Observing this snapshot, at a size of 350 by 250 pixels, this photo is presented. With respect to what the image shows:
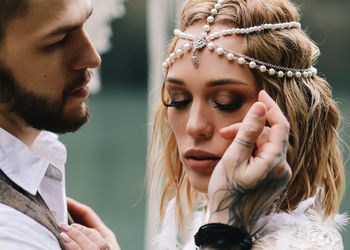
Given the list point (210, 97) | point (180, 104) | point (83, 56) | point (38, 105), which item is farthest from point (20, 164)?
point (210, 97)

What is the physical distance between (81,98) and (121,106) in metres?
11.3

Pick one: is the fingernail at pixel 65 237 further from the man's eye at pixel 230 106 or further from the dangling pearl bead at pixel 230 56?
the dangling pearl bead at pixel 230 56

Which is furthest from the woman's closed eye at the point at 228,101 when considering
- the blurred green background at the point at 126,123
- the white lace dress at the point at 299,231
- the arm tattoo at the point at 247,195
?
the blurred green background at the point at 126,123

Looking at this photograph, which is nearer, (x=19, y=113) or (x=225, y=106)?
(x=225, y=106)

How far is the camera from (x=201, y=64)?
1.64m

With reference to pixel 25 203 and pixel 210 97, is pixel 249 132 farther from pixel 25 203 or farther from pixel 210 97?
pixel 25 203

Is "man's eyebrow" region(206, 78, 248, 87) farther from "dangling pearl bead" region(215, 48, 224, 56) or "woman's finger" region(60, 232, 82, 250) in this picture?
"woman's finger" region(60, 232, 82, 250)

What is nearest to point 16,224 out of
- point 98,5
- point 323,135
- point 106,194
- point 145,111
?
point 323,135

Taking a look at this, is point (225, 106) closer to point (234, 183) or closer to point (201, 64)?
point (201, 64)

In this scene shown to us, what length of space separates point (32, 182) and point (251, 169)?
73 cm

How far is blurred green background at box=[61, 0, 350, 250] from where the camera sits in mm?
8331

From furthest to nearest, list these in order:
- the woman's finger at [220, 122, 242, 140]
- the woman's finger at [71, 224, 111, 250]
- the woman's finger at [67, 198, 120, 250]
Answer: the woman's finger at [67, 198, 120, 250], the woman's finger at [71, 224, 111, 250], the woman's finger at [220, 122, 242, 140]

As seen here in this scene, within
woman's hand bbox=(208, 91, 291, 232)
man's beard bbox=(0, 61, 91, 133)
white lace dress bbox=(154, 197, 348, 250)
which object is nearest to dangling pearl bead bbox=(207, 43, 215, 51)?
woman's hand bbox=(208, 91, 291, 232)

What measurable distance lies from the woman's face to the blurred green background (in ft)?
18.3
